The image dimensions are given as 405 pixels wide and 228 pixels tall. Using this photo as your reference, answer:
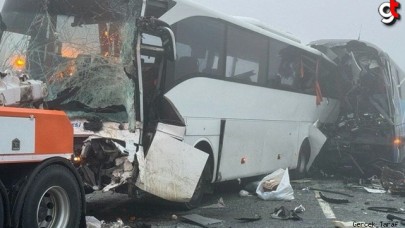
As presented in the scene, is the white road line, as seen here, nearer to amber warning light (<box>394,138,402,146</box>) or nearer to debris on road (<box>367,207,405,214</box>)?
debris on road (<box>367,207,405,214</box>)

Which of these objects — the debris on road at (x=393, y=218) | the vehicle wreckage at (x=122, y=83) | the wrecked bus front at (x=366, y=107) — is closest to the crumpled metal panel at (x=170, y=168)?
the vehicle wreckage at (x=122, y=83)

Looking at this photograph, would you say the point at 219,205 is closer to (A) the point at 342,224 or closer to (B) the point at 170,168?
(B) the point at 170,168

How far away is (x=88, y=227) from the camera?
20.0 feet

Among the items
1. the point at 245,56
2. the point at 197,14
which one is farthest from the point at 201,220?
the point at 245,56

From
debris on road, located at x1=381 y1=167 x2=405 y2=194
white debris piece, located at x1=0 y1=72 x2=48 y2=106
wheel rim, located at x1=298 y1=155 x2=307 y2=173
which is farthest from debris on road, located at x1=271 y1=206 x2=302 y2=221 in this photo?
wheel rim, located at x1=298 y1=155 x2=307 y2=173

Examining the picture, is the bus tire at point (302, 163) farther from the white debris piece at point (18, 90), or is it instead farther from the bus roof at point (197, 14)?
the white debris piece at point (18, 90)

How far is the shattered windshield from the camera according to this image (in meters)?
6.72

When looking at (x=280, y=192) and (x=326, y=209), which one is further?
(x=280, y=192)

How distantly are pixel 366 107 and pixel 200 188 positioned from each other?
7239mm

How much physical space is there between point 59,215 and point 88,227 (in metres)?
0.72

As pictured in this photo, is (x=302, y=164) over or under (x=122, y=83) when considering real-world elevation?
under

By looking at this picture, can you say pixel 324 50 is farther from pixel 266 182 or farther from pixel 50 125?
pixel 50 125

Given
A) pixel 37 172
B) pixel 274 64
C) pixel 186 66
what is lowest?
pixel 37 172

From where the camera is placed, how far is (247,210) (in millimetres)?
8625
